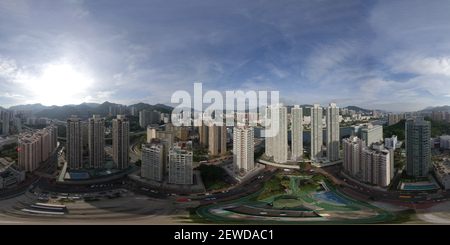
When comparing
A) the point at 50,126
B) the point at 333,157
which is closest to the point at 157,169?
the point at 50,126

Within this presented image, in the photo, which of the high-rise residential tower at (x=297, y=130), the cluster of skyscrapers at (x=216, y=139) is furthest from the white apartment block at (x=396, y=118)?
the cluster of skyscrapers at (x=216, y=139)

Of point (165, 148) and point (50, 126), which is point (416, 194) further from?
point (50, 126)

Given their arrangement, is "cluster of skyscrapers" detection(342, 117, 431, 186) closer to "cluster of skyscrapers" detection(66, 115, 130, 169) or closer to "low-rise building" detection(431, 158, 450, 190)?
"low-rise building" detection(431, 158, 450, 190)

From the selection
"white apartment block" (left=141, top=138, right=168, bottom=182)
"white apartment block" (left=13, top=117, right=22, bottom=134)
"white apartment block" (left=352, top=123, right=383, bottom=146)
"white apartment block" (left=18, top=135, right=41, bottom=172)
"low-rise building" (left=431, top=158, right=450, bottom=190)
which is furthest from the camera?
"white apartment block" (left=352, top=123, right=383, bottom=146)

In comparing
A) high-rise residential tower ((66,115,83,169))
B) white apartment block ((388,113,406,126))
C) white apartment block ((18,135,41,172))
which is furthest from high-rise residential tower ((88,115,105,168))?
white apartment block ((388,113,406,126))

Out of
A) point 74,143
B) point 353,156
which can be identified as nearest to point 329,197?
point 353,156
